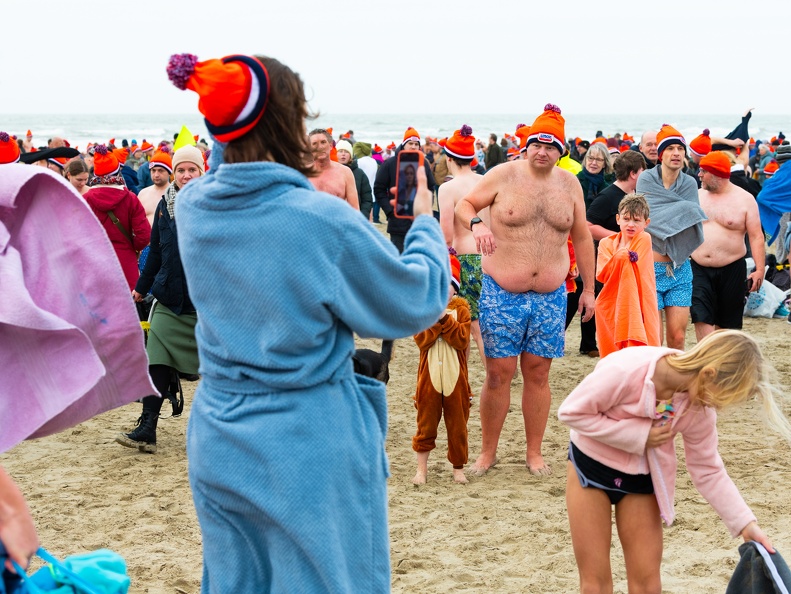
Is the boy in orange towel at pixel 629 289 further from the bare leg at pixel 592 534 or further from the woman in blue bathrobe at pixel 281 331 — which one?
the woman in blue bathrobe at pixel 281 331

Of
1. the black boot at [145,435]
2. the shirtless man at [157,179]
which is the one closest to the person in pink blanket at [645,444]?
the black boot at [145,435]

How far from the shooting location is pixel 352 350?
2389 mm

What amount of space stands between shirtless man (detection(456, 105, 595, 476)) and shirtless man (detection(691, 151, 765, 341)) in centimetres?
226

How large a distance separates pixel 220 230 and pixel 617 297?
438 centimetres

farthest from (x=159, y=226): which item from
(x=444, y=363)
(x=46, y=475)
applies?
(x=444, y=363)

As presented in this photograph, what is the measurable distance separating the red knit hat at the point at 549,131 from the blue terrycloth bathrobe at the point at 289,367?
3457 mm

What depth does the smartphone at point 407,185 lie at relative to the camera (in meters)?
2.72

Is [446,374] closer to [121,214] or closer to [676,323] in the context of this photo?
[676,323]

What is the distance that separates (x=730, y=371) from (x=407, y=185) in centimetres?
130

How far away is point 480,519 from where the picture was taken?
5230 mm

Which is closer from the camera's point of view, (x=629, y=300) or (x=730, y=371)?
(x=730, y=371)

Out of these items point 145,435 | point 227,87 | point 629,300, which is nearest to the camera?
point 227,87

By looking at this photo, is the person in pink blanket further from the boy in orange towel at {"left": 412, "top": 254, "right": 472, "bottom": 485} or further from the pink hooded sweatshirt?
the boy in orange towel at {"left": 412, "top": 254, "right": 472, "bottom": 485}

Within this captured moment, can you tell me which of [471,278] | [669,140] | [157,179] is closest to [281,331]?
[471,278]
